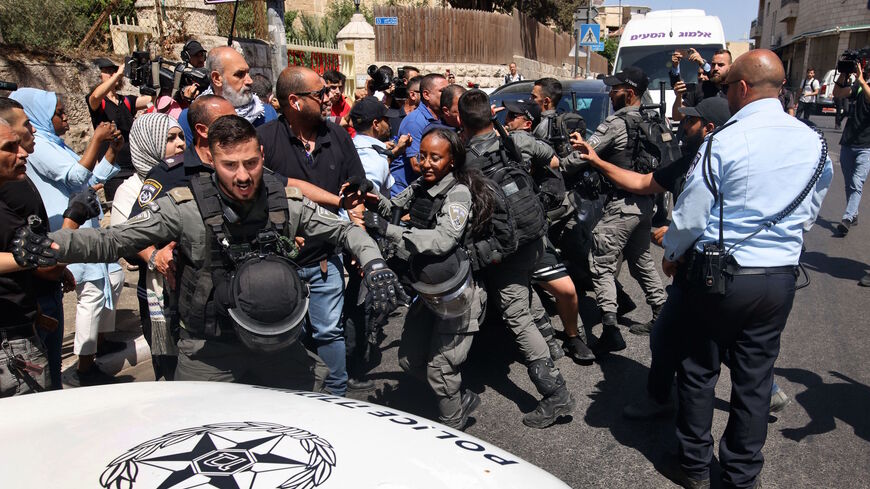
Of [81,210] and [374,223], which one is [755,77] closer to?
[374,223]

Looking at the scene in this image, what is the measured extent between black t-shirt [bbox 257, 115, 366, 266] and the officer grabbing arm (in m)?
0.80

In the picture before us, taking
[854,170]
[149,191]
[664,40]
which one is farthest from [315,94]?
[664,40]

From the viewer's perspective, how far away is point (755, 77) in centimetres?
296

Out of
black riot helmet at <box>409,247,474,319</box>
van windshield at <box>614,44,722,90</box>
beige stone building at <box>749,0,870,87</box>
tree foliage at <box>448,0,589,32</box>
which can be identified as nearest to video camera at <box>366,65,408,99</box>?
black riot helmet at <box>409,247,474,319</box>

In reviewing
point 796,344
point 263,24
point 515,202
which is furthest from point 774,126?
point 263,24

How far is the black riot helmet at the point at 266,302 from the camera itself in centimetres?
246

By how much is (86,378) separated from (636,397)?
151 inches

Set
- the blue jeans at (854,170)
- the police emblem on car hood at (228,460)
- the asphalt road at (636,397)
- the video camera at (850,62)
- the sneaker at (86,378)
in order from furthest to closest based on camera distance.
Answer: the blue jeans at (854,170), the video camera at (850,62), the sneaker at (86,378), the asphalt road at (636,397), the police emblem on car hood at (228,460)

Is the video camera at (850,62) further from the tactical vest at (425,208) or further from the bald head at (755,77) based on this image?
the tactical vest at (425,208)

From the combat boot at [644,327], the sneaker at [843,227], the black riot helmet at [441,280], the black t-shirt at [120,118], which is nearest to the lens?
the black riot helmet at [441,280]

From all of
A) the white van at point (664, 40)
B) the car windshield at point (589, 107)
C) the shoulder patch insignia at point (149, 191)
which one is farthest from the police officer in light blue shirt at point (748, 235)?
the white van at point (664, 40)

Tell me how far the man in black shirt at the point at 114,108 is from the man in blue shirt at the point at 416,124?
2356 mm

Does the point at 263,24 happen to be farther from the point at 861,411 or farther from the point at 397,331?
the point at 861,411

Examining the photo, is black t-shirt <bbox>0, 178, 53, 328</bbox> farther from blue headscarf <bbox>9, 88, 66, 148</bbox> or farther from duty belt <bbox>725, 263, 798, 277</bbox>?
duty belt <bbox>725, 263, 798, 277</bbox>
